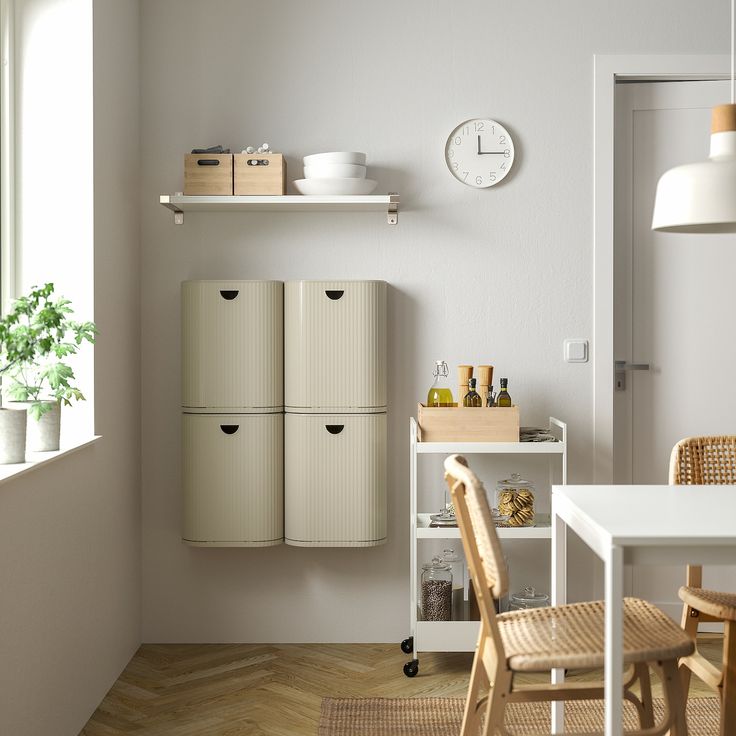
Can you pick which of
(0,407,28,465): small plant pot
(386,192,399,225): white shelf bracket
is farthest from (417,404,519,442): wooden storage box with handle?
(0,407,28,465): small plant pot

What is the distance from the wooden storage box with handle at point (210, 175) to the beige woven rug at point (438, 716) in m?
1.76

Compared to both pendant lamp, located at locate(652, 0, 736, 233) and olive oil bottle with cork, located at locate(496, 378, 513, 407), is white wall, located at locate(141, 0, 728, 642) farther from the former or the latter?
pendant lamp, located at locate(652, 0, 736, 233)

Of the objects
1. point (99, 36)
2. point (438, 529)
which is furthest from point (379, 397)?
point (99, 36)

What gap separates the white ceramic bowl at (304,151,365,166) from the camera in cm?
310

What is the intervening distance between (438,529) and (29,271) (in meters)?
1.54

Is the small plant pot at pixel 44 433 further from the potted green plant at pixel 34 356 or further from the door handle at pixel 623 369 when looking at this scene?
the door handle at pixel 623 369

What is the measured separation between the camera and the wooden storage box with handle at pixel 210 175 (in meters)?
3.12

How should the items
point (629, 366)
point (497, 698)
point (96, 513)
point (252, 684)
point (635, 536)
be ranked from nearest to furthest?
point (635, 536), point (497, 698), point (96, 513), point (252, 684), point (629, 366)

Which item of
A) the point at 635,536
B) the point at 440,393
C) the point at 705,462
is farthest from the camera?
the point at 440,393

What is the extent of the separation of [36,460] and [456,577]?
1.72 metres

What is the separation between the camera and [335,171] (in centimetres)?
311

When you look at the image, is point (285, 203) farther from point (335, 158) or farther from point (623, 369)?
point (623, 369)

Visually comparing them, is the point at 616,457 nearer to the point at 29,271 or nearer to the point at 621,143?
the point at 621,143

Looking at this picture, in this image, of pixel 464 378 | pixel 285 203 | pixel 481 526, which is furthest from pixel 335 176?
pixel 481 526
